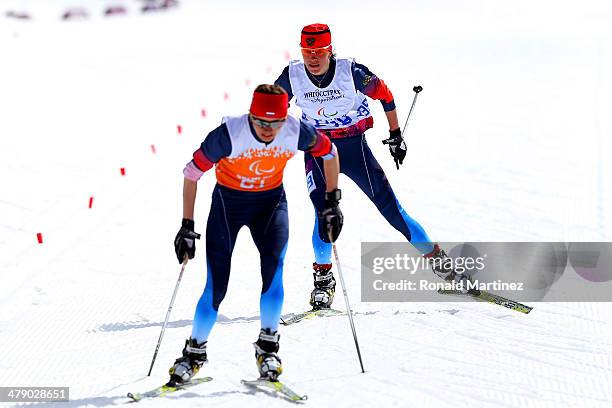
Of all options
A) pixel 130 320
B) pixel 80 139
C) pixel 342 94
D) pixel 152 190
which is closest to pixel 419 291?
pixel 342 94

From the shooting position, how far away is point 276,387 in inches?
216

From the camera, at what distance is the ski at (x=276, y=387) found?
538 centimetres

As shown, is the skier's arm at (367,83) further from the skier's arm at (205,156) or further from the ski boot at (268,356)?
the ski boot at (268,356)

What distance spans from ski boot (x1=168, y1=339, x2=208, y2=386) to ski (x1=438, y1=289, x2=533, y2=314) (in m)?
2.67

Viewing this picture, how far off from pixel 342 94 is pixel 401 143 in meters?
0.84

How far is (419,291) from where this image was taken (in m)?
7.53

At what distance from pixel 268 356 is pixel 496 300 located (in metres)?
2.46

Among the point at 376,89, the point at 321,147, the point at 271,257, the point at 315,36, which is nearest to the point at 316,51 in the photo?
the point at 315,36

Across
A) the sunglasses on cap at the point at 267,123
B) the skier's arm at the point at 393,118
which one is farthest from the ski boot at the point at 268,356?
the skier's arm at the point at 393,118

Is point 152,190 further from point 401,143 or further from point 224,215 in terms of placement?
point 224,215

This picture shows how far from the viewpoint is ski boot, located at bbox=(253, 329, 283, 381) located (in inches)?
219

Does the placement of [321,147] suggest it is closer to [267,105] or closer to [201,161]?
[267,105]

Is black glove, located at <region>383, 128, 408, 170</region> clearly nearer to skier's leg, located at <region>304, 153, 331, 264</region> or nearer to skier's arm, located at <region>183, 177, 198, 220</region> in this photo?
skier's leg, located at <region>304, 153, 331, 264</region>

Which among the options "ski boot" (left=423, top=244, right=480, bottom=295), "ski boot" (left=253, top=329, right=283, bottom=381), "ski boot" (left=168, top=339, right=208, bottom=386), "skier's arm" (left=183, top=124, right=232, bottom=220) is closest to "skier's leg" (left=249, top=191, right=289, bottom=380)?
"ski boot" (left=253, top=329, right=283, bottom=381)
